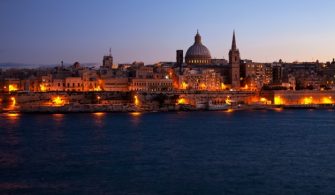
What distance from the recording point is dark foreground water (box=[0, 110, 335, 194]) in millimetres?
14359

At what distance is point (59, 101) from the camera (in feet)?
139

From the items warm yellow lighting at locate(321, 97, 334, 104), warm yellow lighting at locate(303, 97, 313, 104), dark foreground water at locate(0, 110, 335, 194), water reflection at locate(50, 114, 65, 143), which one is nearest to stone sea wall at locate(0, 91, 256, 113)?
warm yellow lighting at locate(303, 97, 313, 104)

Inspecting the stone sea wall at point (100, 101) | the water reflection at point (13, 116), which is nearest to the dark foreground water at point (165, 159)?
the water reflection at point (13, 116)

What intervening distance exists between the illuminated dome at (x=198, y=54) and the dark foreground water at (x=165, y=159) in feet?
113

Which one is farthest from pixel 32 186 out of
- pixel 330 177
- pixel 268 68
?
pixel 268 68

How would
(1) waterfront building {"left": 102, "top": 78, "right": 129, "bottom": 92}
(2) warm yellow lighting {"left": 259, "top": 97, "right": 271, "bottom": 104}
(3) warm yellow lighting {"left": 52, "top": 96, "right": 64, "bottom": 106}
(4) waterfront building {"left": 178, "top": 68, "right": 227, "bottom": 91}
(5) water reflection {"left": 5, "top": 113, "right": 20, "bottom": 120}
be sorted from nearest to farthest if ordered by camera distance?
(5) water reflection {"left": 5, "top": 113, "right": 20, "bottom": 120} → (3) warm yellow lighting {"left": 52, "top": 96, "right": 64, "bottom": 106} → (1) waterfront building {"left": 102, "top": 78, "right": 129, "bottom": 92} → (2) warm yellow lighting {"left": 259, "top": 97, "right": 271, "bottom": 104} → (4) waterfront building {"left": 178, "top": 68, "right": 227, "bottom": 91}

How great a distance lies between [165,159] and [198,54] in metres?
45.9

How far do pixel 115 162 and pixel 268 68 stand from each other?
157ft

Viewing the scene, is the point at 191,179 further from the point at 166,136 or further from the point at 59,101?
the point at 59,101

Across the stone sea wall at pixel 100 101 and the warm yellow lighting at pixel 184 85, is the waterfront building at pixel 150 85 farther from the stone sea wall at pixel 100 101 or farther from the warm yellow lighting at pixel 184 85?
the stone sea wall at pixel 100 101

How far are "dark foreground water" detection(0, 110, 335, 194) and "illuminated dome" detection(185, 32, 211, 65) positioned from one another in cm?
3454

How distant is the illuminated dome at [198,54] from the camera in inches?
2495

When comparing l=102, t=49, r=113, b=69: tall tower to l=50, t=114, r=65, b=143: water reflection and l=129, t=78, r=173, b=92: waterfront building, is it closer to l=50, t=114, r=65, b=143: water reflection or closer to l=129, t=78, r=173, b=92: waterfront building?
l=129, t=78, r=173, b=92: waterfront building

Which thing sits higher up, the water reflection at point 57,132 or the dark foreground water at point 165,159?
the water reflection at point 57,132
